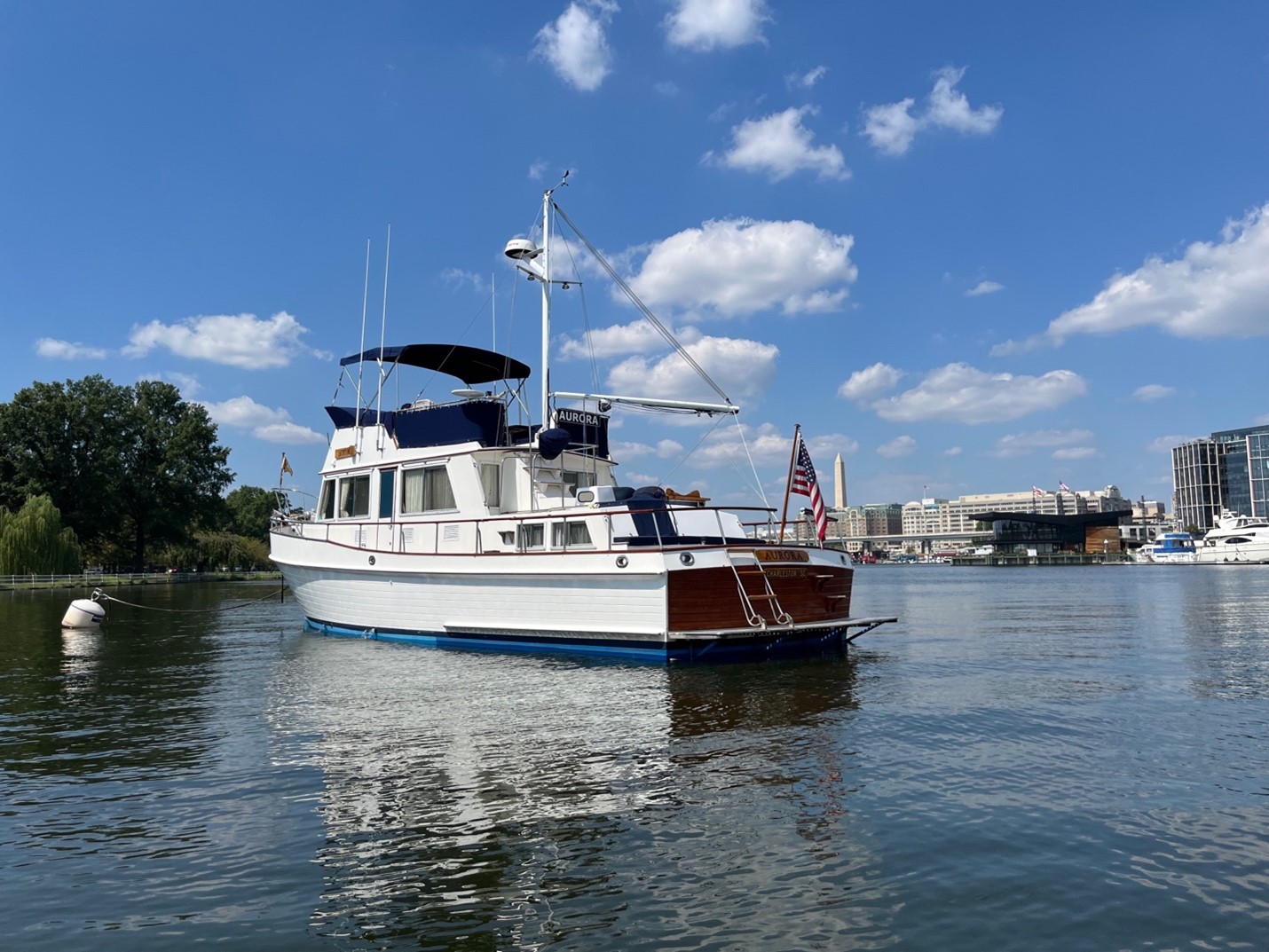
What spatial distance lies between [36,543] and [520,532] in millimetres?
54606

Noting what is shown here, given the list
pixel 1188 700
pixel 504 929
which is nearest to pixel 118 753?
pixel 504 929

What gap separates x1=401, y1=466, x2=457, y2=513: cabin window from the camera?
22000mm

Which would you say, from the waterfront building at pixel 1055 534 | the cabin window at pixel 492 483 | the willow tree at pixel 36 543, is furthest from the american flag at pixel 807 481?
the waterfront building at pixel 1055 534

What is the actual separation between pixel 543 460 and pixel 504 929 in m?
16.5

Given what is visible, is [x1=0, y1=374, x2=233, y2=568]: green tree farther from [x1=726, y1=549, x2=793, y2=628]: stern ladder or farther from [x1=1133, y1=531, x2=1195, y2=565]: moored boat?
[x1=1133, y1=531, x2=1195, y2=565]: moored boat

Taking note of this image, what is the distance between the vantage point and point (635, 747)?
10.6m

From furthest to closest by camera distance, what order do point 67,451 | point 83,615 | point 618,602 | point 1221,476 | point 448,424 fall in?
1. point 1221,476
2. point 67,451
3. point 83,615
4. point 448,424
5. point 618,602

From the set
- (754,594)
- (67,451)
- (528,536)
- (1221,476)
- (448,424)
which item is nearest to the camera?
(754,594)

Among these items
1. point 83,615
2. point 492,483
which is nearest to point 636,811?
point 492,483

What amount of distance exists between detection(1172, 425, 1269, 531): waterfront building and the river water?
628 ft

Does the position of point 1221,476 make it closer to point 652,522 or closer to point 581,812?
point 652,522

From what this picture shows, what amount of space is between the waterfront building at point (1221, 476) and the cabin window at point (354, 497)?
189 meters

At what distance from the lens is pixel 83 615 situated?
2850 centimetres

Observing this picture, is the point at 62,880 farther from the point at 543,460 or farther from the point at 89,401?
the point at 89,401
